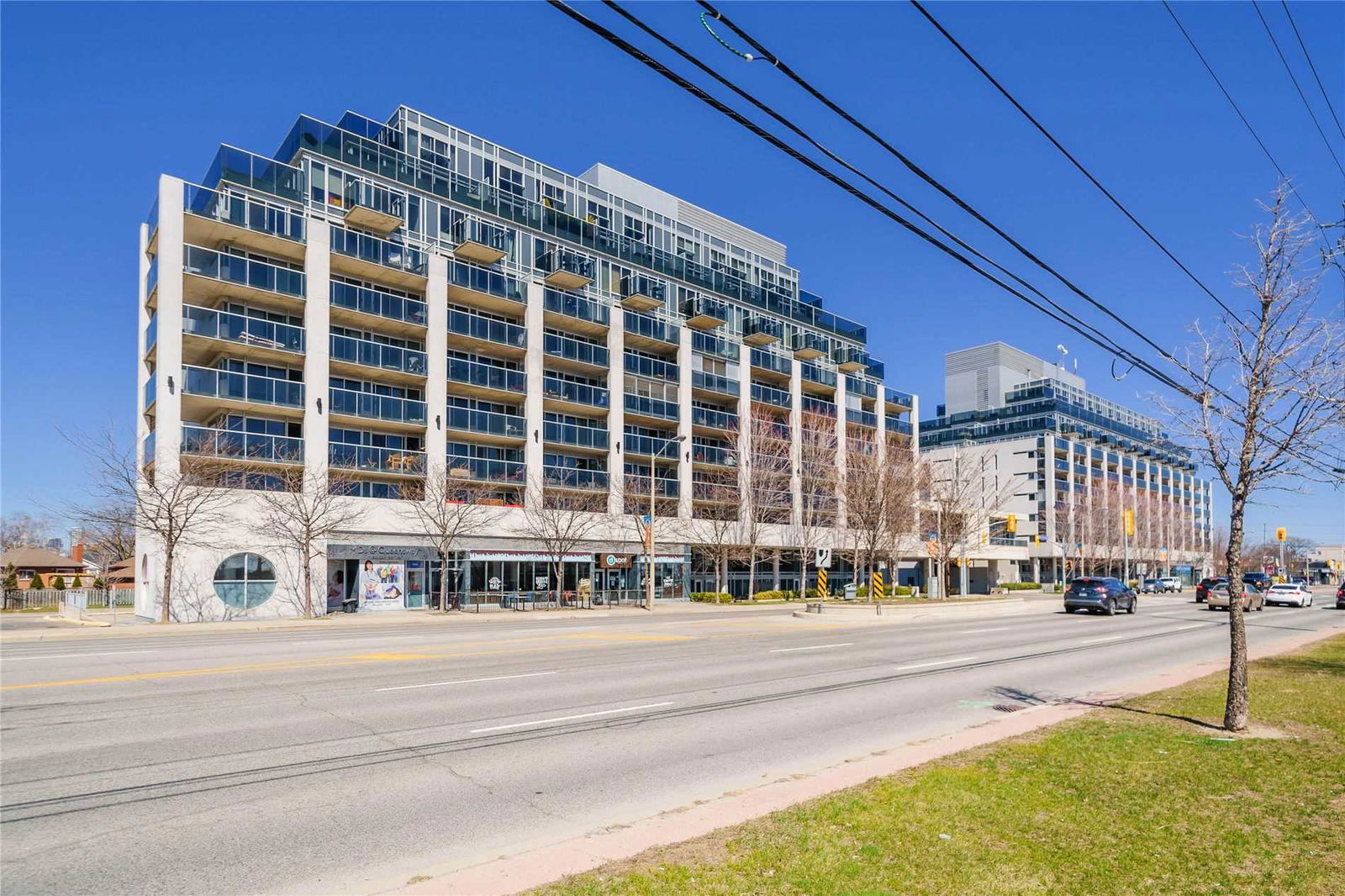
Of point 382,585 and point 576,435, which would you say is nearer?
point 382,585

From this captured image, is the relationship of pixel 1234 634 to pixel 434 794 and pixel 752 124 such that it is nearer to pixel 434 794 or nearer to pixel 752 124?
pixel 752 124

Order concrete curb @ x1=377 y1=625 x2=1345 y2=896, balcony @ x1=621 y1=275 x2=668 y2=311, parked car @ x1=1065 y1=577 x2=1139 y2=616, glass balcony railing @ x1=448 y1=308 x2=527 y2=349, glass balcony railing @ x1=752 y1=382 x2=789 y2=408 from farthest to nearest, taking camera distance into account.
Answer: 1. glass balcony railing @ x1=752 y1=382 x2=789 y2=408
2. balcony @ x1=621 y1=275 x2=668 y2=311
3. glass balcony railing @ x1=448 y1=308 x2=527 y2=349
4. parked car @ x1=1065 y1=577 x2=1139 y2=616
5. concrete curb @ x1=377 y1=625 x2=1345 y2=896

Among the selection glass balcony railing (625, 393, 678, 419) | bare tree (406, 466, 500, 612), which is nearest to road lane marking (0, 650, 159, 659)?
bare tree (406, 466, 500, 612)

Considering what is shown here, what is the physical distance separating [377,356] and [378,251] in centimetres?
541

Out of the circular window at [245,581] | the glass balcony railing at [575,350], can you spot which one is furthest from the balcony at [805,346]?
the circular window at [245,581]

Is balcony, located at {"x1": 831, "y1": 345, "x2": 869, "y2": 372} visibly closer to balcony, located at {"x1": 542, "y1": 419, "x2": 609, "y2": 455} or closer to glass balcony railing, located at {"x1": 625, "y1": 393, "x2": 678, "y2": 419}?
glass balcony railing, located at {"x1": 625, "y1": 393, "x2": 678, "y2": 419}

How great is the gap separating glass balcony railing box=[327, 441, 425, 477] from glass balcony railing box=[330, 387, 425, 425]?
157 centimetres

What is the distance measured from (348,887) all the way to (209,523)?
3377 cm

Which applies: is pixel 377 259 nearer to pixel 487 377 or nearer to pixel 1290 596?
pixel 487 377

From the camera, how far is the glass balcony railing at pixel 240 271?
3606 cm

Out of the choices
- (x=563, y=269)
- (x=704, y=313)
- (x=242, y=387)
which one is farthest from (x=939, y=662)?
(x=704, y=313)

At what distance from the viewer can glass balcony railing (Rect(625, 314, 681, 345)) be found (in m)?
54.3

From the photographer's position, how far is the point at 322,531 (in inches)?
1430

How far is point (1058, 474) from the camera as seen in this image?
112m
